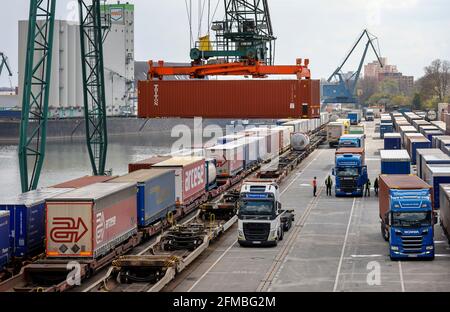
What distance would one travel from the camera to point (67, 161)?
98375mm

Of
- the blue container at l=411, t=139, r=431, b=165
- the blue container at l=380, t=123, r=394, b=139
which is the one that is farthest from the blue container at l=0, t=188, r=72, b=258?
the blue container at l=380, t=123, r=394, b=139

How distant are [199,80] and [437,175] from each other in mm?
12401

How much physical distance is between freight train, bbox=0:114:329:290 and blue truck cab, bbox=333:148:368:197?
8964 mm

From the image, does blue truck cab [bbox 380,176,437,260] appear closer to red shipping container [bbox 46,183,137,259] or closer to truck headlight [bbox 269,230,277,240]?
truck headlight [bbox 269,230,277,240]

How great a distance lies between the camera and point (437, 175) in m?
37.6

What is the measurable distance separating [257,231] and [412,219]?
6.17 m

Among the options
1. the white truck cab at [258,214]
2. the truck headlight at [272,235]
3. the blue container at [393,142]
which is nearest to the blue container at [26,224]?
the white truck cab at [258,214]

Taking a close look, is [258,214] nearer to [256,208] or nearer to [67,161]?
[256,208]

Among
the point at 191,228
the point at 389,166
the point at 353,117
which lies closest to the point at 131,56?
the point at 353,117

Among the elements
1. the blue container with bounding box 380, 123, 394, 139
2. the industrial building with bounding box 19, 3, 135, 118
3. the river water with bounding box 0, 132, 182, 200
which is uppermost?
the industrial building with bounding box 19, 3, 135, 118

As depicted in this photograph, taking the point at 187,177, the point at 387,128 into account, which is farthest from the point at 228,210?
the point at 387,128

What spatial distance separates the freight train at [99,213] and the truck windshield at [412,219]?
9.24 meters

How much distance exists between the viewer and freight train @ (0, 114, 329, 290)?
25141mm
